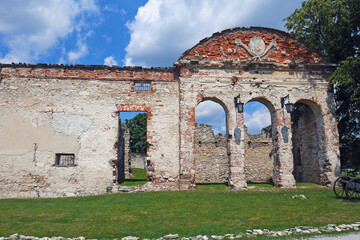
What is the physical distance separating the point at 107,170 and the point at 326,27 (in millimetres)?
13532

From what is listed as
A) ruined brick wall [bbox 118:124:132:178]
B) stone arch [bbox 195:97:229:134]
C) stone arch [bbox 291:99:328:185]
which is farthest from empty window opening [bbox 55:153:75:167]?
stone arch [bbox 291:99:328:185]

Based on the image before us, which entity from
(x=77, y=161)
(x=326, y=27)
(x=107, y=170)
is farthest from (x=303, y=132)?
(x=77, y=161)

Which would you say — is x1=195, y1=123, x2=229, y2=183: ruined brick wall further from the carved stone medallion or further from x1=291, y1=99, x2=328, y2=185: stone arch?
the carved stone medallion

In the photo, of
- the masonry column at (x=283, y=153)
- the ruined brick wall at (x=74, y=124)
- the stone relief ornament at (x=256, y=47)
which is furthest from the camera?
the stone relief ornament at (x=256, y=47)

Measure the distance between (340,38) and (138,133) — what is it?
33872mm

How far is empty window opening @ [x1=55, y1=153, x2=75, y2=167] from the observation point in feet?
42.0

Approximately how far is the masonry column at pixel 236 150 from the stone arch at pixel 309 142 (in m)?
3.67

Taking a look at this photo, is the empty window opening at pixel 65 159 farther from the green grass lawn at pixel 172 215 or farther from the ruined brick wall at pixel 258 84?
the ruined brick wall at pixel 258 84

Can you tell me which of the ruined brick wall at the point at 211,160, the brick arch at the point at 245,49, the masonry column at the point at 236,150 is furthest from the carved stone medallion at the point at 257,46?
the ruined brick wall at the point at 211,160

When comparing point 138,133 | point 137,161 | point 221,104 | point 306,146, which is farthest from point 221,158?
point 138,133

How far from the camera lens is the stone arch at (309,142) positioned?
46.8 ft

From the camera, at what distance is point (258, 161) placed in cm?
2036

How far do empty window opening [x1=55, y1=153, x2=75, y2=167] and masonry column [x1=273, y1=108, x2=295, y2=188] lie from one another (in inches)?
385

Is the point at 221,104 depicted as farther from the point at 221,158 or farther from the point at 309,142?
the point at 221,158
